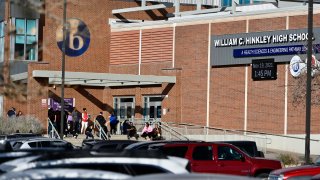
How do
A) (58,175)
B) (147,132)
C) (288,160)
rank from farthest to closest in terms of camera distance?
(147,132) < (288,160) < (58,175)

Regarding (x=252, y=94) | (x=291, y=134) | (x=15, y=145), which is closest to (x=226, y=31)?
(x=252, y=94)

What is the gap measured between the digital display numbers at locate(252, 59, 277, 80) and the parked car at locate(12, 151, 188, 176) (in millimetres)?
40662

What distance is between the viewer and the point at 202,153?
24.1m

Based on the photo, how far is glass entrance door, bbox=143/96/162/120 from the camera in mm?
57531

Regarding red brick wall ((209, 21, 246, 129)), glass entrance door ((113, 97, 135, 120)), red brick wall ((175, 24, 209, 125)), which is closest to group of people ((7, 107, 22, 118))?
glass entrance door ((113, 97, 135, 120))

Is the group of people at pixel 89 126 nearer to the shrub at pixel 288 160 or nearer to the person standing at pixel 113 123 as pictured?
the person standing at pixel 113 123

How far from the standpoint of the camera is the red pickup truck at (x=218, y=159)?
23.5 metres

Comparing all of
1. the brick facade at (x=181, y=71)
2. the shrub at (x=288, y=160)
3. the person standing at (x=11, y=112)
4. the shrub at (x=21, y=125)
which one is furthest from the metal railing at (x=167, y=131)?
the shrub at (x=288, y=160)

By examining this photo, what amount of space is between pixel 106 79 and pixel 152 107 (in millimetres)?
4839

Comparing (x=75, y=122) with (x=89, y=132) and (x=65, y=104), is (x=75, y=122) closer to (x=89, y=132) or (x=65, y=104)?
(x=89, y=132)

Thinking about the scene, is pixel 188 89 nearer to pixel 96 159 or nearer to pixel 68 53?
pixel 68 53

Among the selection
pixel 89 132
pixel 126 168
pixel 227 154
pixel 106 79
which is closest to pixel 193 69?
pixel 106 79

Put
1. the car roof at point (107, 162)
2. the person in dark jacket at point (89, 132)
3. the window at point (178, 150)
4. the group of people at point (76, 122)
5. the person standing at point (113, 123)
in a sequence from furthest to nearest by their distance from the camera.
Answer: the person standing at point (113, 123) → the group of people at point (76, 122) → the person in dark jacket at point (89, 132) → the window at point (178, 150) → the car roof at point (107, 162)

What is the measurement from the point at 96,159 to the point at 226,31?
43.7m
